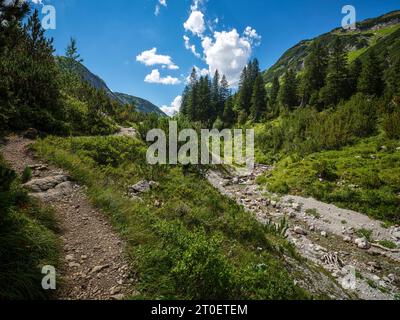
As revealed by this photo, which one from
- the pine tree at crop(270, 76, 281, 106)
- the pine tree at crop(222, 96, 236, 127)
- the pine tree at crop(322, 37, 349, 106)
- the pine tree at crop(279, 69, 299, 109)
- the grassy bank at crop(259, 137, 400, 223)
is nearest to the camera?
the grassy bank at crop(259, 137, 400, 223)

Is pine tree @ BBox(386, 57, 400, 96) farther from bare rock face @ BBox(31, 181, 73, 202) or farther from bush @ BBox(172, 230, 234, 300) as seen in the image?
bare rock face @ BBox(31, 181, 73, 202)

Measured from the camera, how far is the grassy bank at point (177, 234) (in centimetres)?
416

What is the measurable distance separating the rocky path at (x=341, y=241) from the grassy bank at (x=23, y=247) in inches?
379

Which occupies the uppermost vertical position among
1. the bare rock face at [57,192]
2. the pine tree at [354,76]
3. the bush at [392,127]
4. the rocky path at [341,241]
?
the pine tree at [354,76]

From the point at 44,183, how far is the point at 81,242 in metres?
3.18

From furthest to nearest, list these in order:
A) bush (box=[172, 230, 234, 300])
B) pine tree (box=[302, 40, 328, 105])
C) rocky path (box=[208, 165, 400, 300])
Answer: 1. pine tree (box=[302, 40, 328, 105])
2. rocky path (box=[208, 165, 400, 300])
3. bush (box=[172, 230, 234, 300])

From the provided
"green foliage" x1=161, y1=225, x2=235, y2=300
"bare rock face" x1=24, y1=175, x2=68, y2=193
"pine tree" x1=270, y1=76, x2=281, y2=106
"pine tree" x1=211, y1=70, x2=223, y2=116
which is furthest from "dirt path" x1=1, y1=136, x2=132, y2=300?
"pine tree" x1=211, y1=70, x2=223, y2=116

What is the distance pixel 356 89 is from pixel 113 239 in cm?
4233

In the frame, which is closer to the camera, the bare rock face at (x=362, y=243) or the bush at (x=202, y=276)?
the bush at (x=202, y=276)

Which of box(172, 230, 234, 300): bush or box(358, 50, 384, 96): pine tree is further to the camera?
box(358, 50, 384, 96): pine tree

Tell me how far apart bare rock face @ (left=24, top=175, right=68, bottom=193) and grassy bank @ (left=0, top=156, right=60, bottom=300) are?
1.31 meters

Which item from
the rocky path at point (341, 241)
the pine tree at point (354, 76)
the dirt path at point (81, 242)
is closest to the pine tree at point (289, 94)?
the pine tree at point (354, 76)

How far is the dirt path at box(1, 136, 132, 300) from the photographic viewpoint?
390 centimetres

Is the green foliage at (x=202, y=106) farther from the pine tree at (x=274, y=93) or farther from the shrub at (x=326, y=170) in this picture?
the shrub at (x=326, y=170)
